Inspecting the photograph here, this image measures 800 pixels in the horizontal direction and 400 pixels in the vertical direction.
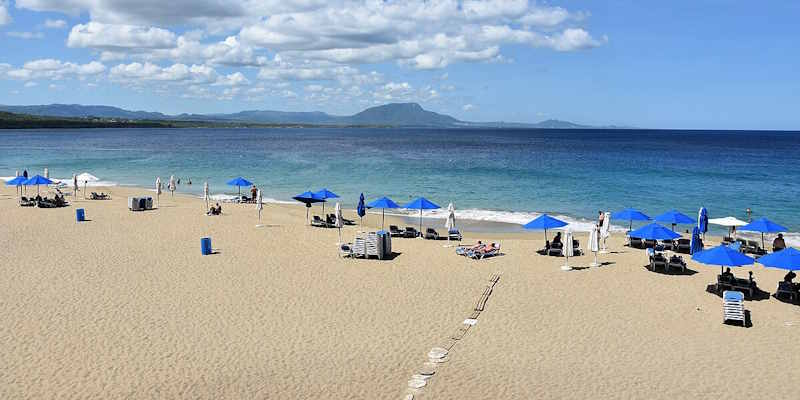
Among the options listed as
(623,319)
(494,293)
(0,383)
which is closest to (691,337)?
(623,319)

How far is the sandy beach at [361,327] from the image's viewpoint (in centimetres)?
894

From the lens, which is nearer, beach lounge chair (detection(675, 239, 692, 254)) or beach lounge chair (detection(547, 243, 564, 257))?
beach lounge chair (detection(547, 243, 564, 257))

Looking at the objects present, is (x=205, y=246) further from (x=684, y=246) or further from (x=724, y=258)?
(x=684, y=246)

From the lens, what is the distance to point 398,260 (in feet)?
55.8

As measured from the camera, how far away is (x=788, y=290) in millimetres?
13258

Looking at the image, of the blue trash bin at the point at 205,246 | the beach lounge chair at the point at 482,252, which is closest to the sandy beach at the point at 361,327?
the blue trash bin at the point at 205,246

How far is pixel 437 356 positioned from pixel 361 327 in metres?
2.03

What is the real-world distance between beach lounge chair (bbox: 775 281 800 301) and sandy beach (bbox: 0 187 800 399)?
713mm

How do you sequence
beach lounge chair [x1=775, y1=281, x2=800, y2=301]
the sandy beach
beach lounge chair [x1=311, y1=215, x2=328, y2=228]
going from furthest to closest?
beach lounge chair [x1=311, y1=215, x2=328, y2=228], beach lounge chair [x1=775, y1=281, x2=800, y2=301], the sandy beach

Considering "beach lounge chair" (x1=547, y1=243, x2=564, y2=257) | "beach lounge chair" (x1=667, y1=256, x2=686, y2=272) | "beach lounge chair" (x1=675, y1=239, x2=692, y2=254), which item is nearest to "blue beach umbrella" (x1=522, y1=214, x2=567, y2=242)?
"beach lounge chair" (x1=547, y1=243, x2=564, y2=257)

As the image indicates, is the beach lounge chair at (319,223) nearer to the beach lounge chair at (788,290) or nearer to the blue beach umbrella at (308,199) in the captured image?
the blue beach umbrella at (308,199)

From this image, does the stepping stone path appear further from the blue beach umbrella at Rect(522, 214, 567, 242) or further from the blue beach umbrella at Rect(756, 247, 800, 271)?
the blue beach umbrella at Rect(756, 247, 800, 271)

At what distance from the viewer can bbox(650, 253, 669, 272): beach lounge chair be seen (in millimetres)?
15750

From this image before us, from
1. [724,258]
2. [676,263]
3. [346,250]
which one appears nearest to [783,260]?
[724,258]
